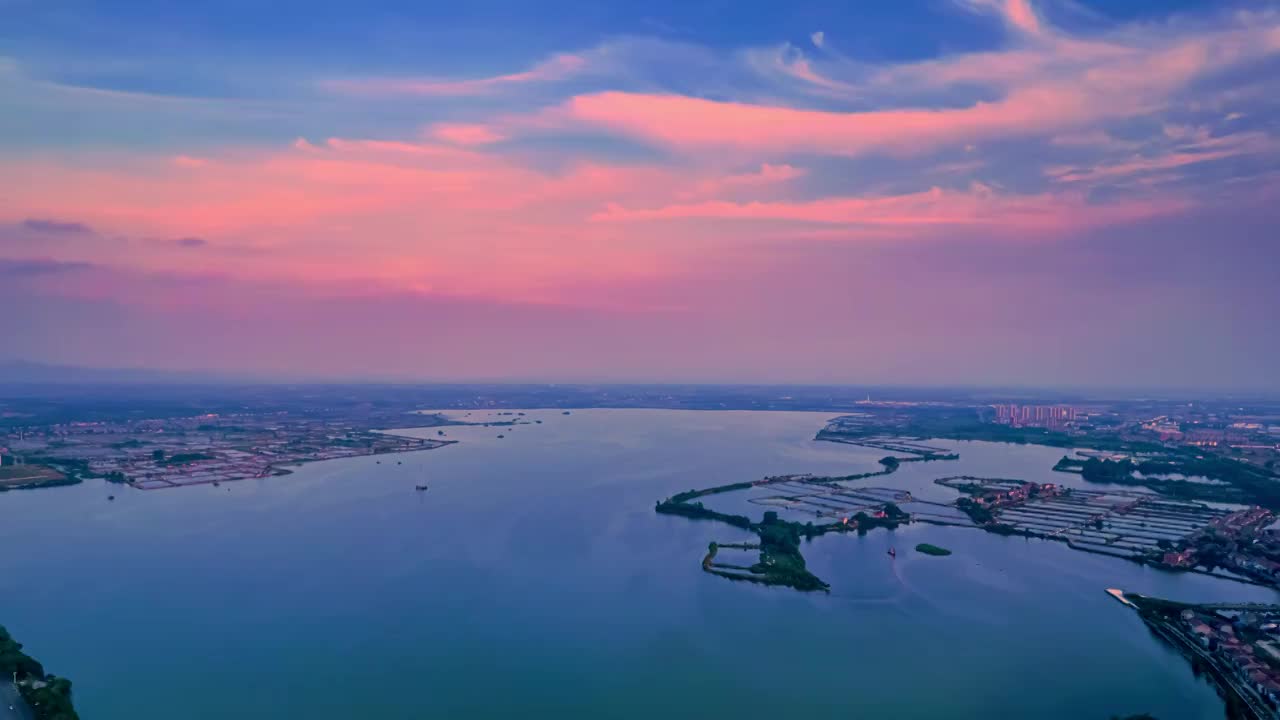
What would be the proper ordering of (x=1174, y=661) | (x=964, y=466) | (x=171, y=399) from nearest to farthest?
(x=1174, y=661)
(x=964, y=466)
(x=171, y=399)

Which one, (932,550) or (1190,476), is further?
(1190,476)

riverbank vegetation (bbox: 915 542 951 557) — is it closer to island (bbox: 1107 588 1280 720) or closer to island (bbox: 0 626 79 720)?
island (bbox: 1107 588 1280 720)

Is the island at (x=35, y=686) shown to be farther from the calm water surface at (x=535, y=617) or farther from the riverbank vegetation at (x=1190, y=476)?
the riverbank vegetation at (x=1190, y=476)

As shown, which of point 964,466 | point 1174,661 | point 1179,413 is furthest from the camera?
point 1179,413

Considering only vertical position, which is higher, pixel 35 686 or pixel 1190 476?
pixel 1190 476

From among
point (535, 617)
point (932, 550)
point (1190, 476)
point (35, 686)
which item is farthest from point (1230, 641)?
point (1190, 476)

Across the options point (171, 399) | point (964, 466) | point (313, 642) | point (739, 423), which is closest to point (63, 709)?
point (313, 642)

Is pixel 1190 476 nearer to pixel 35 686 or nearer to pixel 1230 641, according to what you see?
pixel 1230 641

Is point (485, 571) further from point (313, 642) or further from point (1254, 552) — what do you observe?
point (1254, 552)

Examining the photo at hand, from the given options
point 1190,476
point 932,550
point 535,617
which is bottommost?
point 535,617
